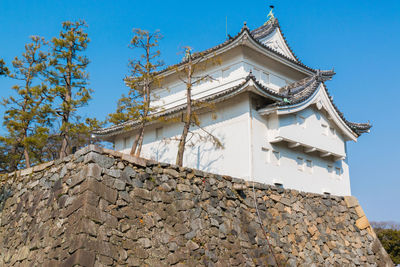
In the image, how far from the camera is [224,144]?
1773 cm

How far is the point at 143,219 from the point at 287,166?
34.8 feet

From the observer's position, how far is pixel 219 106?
18484 mm

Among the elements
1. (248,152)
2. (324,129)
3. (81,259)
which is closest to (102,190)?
(81,259)

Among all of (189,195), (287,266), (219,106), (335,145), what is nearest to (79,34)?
(219,106)

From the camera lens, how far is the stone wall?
8.00 metres

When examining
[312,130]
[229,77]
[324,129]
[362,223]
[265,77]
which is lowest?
[362,223]

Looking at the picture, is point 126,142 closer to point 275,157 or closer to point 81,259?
point 275,157

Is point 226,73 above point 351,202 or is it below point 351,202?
above

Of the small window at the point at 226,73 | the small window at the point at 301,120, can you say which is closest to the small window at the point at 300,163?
the small window at the point at 301,120

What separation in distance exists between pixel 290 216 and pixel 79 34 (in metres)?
10.5

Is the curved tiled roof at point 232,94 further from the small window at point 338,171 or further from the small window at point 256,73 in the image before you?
the small window at point 338,171

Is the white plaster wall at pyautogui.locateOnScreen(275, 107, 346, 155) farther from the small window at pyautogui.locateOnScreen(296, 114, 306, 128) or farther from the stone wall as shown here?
the stone wall

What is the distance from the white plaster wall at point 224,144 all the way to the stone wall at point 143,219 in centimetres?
422

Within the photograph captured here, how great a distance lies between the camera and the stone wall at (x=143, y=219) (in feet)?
26.2
